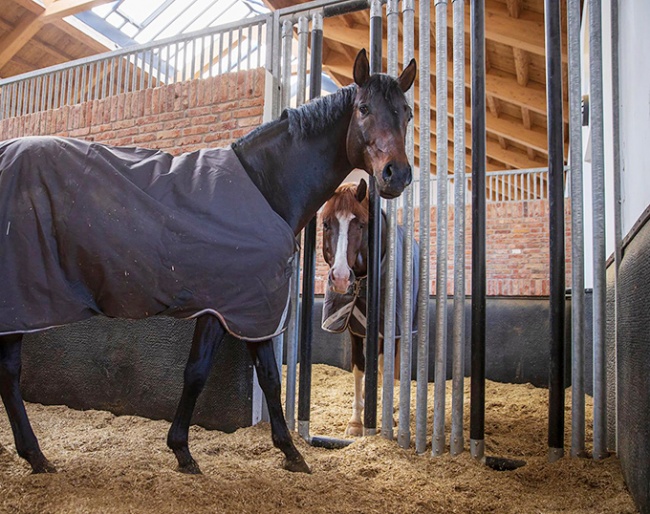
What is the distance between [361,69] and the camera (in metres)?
2.15

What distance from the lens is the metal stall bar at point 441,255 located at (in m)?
2.34

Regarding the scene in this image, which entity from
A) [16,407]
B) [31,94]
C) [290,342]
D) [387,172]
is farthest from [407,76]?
[31,94]

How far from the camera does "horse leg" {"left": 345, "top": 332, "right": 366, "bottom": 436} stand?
9.42ft

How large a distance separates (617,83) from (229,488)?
7.16 feet

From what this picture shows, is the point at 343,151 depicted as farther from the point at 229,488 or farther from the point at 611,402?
the point at 611,402

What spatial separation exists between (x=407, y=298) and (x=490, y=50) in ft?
17.4

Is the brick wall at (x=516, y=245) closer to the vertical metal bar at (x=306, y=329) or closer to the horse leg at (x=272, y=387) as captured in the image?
the vertical metal bar at (x=306, y=329)

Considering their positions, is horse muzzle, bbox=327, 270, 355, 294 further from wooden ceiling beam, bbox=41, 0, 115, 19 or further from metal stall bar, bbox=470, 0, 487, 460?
wooden ceiling beam, bbox=41, 0, 115, 19

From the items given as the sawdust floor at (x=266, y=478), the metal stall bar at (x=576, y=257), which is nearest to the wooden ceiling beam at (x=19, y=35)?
the sawdust floor at (x=266, y=478)

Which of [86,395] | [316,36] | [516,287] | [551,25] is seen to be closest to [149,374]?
[86,395]

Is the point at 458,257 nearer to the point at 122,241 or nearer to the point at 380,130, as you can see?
the point at 380,130

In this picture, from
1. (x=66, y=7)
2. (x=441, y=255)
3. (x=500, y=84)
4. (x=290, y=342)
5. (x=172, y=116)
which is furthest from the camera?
(x=66, y=7)

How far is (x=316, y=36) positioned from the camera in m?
2.80

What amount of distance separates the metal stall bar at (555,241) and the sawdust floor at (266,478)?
162 millimetres
